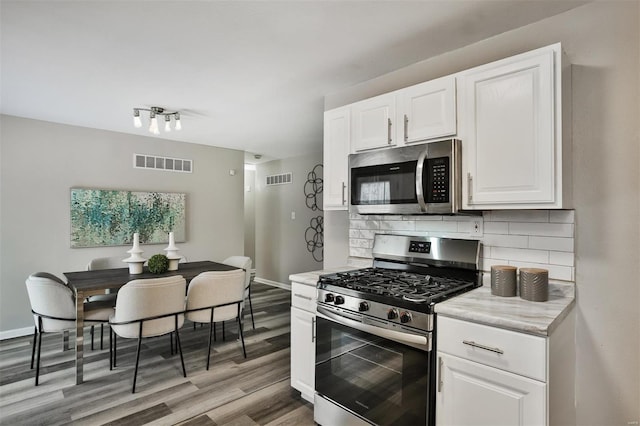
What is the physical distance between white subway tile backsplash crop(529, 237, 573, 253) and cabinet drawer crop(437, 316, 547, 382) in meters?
0.74

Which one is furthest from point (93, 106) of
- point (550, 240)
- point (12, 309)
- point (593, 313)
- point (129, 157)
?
point (593, 313)

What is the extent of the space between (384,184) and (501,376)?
1280 mm

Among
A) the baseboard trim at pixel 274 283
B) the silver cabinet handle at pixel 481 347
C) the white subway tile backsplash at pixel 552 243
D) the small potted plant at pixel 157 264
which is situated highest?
the white subway tile backsplash at pixel 552 243

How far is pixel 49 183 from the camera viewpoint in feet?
13.2

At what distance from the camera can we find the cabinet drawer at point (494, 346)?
1.35m

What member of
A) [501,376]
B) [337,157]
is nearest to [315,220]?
[337,157]

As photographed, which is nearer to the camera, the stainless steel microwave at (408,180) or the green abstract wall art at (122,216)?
the stainless steel microwave at (408,180)

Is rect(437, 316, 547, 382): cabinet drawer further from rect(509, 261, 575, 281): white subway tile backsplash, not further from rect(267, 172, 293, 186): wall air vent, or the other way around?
rect(267, 172, 293, 186): wall air vent

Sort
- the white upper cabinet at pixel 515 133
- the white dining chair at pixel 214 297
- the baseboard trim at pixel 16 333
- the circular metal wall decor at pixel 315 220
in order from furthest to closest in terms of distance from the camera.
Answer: the circular metal wall decor at pixel 315 220 → the baseboard trim at pixel 16 333 → the white dining chair at pixel 214 297 → the white upper cabinet at pixel 515 133

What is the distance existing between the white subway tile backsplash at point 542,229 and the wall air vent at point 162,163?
182 inches

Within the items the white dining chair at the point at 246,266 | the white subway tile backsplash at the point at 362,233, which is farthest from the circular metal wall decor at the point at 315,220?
the white subway tile backsplash at the point at 362,233

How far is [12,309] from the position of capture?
3828 millimetres

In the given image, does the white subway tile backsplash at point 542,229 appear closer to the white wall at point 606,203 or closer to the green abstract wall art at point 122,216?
the white wall at point 606,203

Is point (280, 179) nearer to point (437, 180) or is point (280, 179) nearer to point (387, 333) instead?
point (437, 180)
